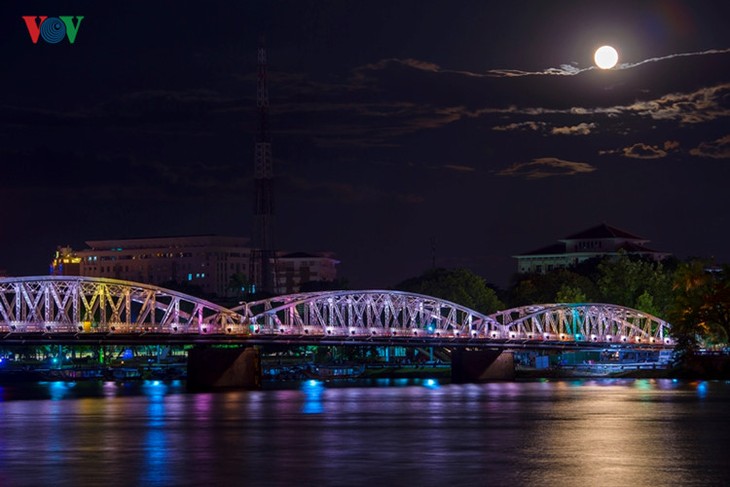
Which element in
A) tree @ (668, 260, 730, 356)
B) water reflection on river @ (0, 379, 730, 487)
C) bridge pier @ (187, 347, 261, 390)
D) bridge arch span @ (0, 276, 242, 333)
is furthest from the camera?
tree @ (668, 260, 730, 356)

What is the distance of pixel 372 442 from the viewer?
7850 centimetres

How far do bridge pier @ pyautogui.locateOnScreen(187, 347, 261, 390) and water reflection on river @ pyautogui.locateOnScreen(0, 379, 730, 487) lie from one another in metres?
33.2

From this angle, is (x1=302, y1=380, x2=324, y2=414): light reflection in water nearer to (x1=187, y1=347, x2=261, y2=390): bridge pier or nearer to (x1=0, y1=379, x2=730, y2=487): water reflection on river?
(x1=0, y1=379, x2=730, y2=487): water reflection on river

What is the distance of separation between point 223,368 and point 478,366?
42.2 meters

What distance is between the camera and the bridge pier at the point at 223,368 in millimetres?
165375

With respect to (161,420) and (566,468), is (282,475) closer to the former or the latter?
(566,468)

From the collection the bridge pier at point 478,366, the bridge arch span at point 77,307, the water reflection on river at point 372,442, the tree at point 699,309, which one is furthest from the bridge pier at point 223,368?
the tree at point 699,309

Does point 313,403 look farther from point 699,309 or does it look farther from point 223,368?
point 699,309

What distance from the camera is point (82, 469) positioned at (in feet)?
210

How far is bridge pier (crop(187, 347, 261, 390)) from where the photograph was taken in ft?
543

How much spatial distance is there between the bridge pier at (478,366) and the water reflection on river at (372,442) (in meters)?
65.2

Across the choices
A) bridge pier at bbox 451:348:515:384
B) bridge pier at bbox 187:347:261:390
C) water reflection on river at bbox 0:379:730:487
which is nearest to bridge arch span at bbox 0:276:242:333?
bridge pier at bbox 187:347:261:390

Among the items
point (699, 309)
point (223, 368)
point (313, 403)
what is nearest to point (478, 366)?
point (699, 309)

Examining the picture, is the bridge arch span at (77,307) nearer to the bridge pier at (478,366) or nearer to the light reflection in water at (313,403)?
the light reflection in water at (313,403)
